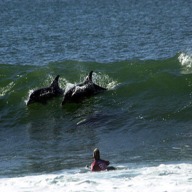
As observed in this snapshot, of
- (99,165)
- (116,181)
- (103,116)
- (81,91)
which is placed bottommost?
(116,181)

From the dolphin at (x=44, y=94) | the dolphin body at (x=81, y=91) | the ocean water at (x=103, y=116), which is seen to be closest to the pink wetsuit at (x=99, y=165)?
the ocean water at (x=103, y=116)

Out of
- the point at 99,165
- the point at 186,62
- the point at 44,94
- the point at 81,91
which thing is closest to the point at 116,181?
the point at 99,165

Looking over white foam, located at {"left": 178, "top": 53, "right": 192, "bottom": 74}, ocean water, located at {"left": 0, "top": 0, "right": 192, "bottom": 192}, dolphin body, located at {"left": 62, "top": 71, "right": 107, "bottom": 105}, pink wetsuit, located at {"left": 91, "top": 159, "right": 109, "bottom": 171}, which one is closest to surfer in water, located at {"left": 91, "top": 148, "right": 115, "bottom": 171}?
pink wetsuit, located at {"left": 91, "top": 159, "right": 109, "bottom": 171}

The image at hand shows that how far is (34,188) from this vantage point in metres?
15.8

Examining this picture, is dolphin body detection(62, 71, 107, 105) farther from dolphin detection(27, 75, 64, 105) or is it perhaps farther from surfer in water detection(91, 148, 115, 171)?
surfer in water detection(91, 148, 115, 171)

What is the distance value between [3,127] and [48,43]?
64.0 feet

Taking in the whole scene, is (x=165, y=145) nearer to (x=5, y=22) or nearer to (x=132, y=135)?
(x=132, y=135)

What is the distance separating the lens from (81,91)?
26.5m

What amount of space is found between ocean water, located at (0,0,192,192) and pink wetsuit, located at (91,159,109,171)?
204 millimetres

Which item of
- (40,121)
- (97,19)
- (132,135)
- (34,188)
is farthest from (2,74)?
(97,19)

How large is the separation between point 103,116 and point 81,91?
7.31 ft

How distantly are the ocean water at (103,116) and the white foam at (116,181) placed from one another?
2cm

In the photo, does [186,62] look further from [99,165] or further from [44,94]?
[99,165]

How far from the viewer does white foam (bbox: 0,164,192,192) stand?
15.2 m
